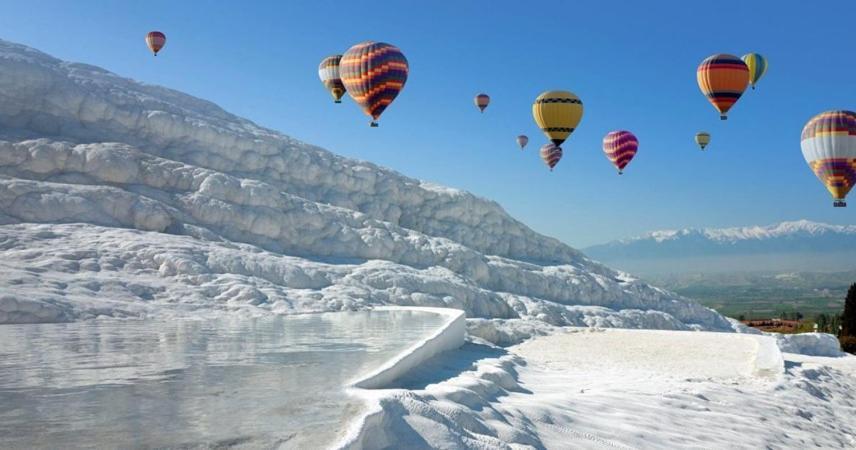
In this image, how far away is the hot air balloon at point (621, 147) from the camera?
46.3 m

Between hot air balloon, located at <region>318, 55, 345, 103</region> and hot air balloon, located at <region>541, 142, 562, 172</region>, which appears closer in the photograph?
hot air balloon, located at <region>318, 55, 345, 103</region>

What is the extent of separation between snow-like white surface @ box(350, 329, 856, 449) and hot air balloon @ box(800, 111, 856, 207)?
44.7ft

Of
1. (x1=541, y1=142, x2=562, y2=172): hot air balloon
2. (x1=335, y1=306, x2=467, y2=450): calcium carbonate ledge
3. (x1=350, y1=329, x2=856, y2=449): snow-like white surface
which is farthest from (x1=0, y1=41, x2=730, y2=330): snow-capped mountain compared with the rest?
(x1=350, y1=329, x2=856, y2=449): snow-like white surface

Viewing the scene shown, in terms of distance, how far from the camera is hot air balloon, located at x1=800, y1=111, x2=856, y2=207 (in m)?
32.7

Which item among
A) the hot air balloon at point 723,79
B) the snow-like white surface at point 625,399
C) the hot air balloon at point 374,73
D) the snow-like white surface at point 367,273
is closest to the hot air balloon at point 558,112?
the hot air balloon at point 723,79

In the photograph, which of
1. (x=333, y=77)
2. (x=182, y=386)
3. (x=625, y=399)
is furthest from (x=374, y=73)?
(x=182, y=386)

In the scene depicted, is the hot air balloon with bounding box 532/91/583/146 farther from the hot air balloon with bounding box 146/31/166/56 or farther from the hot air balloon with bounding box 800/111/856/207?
the hot air balloon with bounding box 146/31/166/56

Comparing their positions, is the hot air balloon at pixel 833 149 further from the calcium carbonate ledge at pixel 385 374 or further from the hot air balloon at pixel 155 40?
the hot air balloon at pixel 155 40

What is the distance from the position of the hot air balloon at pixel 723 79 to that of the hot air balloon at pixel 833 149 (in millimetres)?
3893

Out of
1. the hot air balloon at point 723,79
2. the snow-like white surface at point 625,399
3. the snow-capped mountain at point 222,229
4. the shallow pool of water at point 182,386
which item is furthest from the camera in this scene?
the hot air balloon at point 723,79

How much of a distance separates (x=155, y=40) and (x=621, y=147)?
3070 centimetres

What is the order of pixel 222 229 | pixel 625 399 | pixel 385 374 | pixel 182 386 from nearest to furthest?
pixel 182 386
pixel 385 374
pixel 625 399
pixel 222 229

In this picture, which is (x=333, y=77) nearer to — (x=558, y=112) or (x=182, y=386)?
(x=558, y=112)

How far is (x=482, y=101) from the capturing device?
55875 mm
